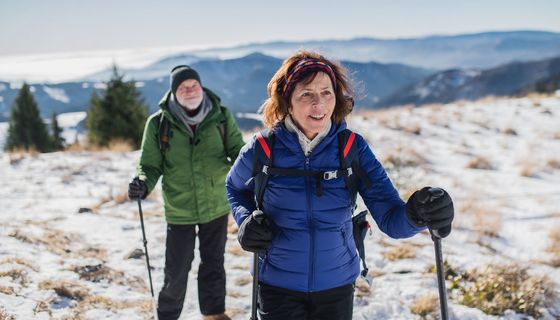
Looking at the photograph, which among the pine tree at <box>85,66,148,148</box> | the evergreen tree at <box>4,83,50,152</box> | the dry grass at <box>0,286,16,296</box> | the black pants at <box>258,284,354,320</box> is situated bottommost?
the evergreen tree at <box>4,83,50,152</box>

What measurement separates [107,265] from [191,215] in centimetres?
201

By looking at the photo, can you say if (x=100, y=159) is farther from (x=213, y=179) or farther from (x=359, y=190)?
(x=359, y=190)

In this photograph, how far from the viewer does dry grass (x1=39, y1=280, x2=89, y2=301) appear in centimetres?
372

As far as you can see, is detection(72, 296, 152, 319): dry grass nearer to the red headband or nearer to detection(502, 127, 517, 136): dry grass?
the red headband

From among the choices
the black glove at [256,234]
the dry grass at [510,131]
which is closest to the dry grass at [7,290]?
the black glove at [256,234]

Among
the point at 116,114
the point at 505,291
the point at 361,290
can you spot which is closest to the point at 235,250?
the point at 361,290

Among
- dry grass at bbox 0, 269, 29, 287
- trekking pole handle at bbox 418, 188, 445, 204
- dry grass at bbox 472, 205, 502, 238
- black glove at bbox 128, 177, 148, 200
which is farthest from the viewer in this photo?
dry grass at bbox 472, 205, 502, 238

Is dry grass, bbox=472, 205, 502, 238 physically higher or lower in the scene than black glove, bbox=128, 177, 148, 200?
lower

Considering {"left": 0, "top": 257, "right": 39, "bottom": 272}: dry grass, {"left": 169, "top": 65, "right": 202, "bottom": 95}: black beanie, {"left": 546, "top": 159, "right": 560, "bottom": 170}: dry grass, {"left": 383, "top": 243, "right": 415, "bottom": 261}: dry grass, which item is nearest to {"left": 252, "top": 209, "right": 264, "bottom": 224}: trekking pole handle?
{"left": 169, "top": 65, "right": 202, "bottom": 95}: black beanie

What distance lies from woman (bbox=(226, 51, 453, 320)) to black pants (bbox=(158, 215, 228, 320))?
1.26m

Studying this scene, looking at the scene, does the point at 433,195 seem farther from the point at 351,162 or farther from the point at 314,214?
the point at 314,214

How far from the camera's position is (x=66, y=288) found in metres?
3.76

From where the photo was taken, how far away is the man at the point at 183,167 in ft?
11.0

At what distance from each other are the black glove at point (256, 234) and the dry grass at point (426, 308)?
2.40m
